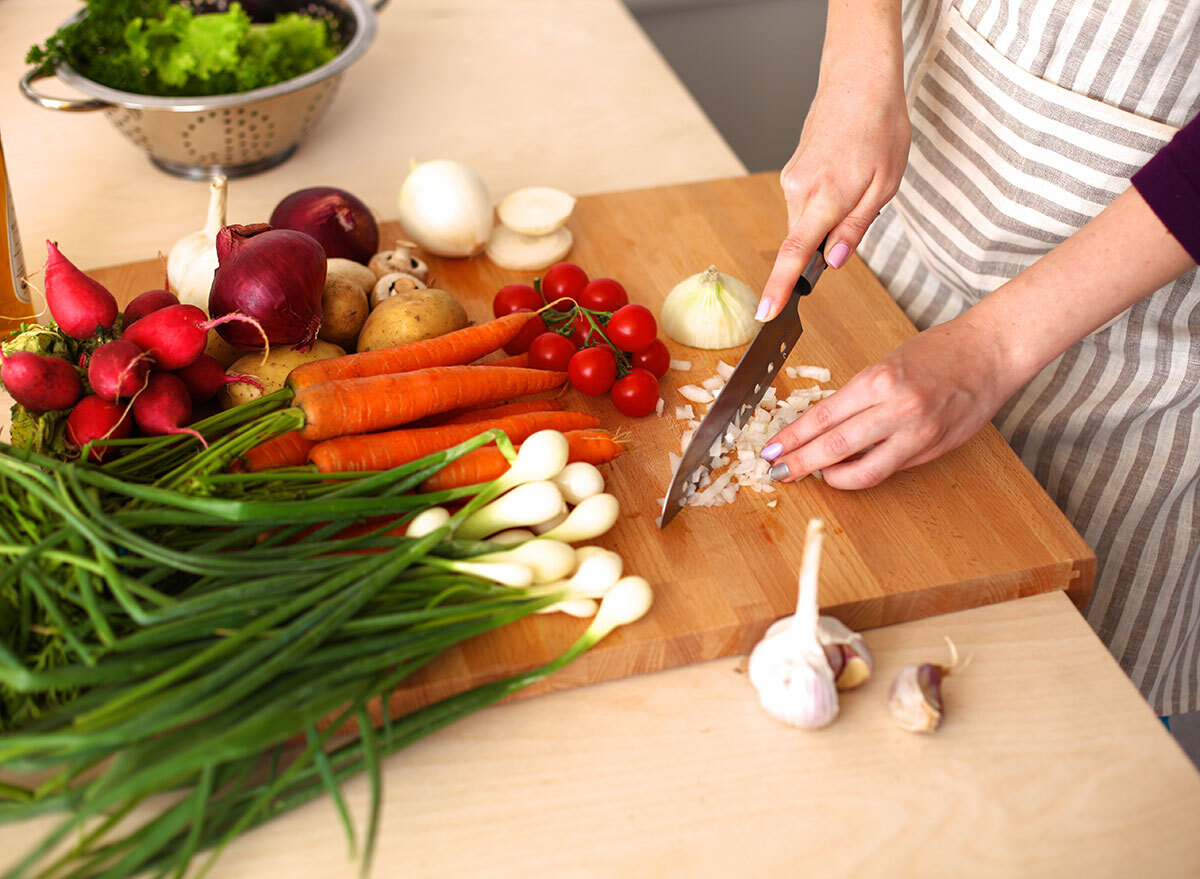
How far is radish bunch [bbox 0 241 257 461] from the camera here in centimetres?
104

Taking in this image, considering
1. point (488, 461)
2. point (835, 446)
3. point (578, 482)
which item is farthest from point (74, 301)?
point (835, 446)

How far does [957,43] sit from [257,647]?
1236mm

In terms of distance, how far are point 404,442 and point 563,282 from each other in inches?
16.1

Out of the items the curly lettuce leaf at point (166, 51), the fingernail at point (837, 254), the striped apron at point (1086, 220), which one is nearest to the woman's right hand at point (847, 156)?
the fingernail at point (837, 254)

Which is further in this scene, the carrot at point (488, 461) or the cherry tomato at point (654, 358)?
the cherry tomato at point (654, 358)

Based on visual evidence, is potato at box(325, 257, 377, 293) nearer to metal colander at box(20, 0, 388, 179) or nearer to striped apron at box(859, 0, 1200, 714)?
metal colander at box(20, 0, 388, 179)

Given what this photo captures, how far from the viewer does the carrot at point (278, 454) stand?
43.0 inches

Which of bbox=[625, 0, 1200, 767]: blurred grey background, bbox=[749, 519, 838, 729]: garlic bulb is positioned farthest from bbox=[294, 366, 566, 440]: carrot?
bbox=[625, 0, 1200, 767]: blurred grey background

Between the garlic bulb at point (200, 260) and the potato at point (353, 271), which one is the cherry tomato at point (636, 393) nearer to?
the potato at point (353, 271)

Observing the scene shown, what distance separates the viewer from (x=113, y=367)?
103 centimetres

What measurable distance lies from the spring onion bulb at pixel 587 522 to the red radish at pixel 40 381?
537mm

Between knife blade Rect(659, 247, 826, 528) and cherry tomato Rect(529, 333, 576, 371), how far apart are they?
0.84ft

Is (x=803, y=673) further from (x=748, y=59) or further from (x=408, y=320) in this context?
(x=748, y=59)

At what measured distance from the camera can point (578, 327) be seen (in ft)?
4.50
